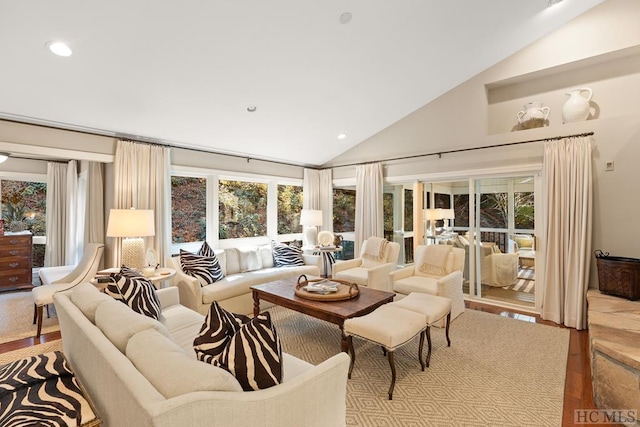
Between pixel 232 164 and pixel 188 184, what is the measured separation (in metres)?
0.80

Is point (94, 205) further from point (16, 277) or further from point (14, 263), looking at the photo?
point (16, 277)

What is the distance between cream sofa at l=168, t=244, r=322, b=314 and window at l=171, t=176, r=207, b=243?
0.82 meters

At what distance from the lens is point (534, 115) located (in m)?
4.04

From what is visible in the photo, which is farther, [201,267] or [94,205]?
[94,205]

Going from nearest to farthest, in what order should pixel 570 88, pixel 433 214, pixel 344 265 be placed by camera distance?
1. pixel 570 88
2. pixel 344 265
3. pixel 433 214

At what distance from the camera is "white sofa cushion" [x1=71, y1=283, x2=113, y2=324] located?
1779 mm

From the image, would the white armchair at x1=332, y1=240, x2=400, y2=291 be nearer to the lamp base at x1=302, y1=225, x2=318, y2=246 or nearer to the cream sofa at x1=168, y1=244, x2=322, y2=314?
the cream sofa at x1=168, y1=244, x2=322, y2=314

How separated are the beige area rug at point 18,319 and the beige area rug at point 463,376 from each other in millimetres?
2772

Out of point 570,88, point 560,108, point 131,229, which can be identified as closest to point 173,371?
point 131,229

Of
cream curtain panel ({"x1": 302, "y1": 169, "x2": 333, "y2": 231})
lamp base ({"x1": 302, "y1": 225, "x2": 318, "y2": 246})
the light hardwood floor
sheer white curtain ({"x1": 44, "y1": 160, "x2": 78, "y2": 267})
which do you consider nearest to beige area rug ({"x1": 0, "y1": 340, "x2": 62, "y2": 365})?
the light hardwood floor

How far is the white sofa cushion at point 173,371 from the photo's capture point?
104 cm

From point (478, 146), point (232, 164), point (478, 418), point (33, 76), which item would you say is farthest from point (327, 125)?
point (478, 418)

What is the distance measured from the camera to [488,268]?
4621 millimetres

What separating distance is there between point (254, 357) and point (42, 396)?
1.07 meters
